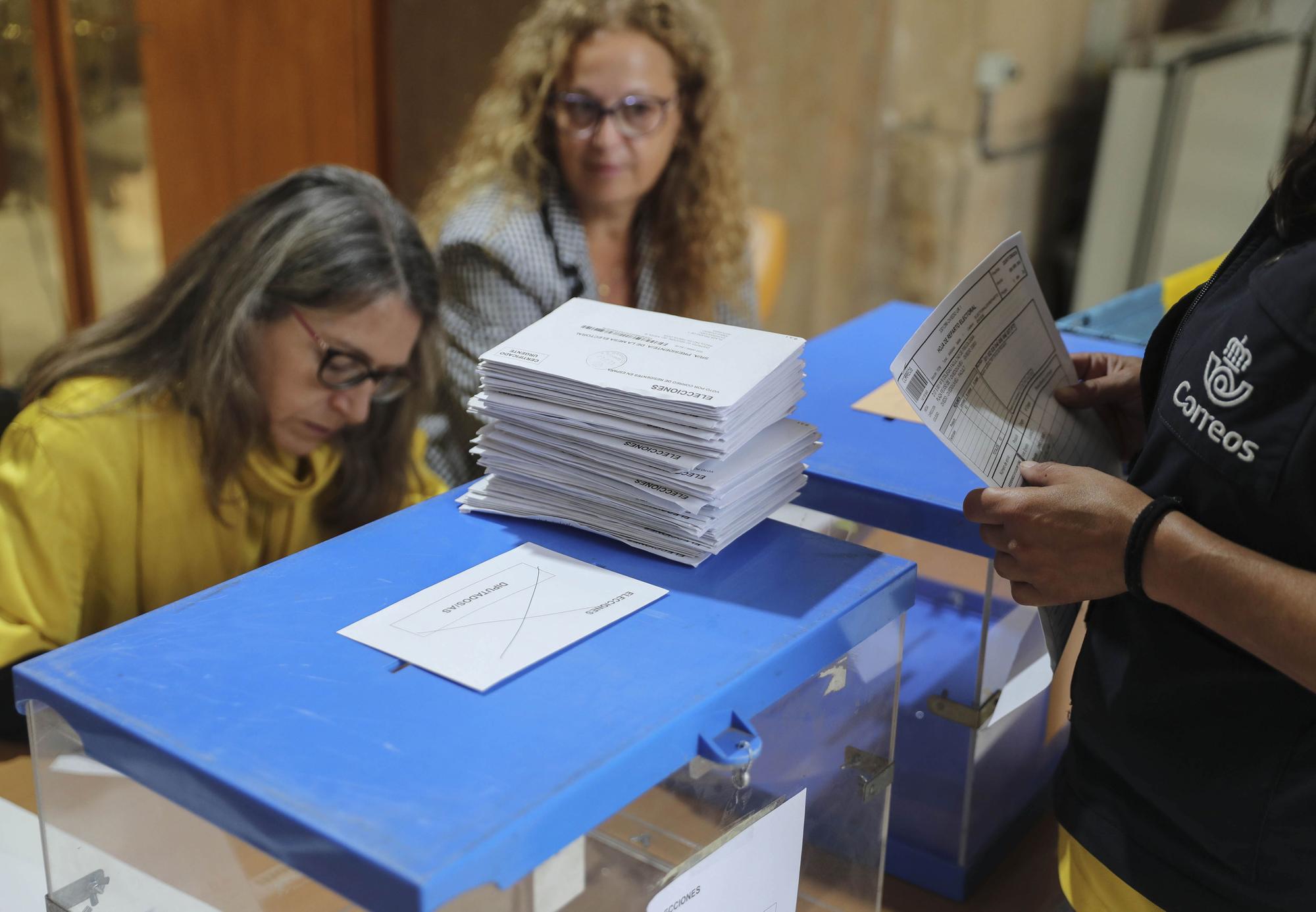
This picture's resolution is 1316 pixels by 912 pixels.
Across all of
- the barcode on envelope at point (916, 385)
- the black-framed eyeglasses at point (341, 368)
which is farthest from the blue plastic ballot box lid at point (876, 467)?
the black-framed eyeglasses at point (341, 368)

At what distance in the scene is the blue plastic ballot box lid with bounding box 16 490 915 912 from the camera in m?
0.64

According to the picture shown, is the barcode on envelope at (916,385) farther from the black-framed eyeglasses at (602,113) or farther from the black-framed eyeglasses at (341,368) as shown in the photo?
the black-framed eyeglasses at (602,113)

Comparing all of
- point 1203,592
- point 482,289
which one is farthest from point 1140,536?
point 482,289

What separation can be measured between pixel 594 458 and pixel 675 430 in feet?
0.25

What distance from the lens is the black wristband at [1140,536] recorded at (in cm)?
80

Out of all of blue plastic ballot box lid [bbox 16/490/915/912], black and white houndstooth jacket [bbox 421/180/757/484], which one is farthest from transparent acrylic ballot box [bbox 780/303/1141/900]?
black and white houndstooth jacket [bbox 421/180/757/484]

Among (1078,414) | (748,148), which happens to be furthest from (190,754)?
(748,148)

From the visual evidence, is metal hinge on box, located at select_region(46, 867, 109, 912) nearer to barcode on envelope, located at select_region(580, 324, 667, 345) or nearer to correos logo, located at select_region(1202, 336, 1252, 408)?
barcode on envelope, located at select_region(580, 324, 667, 345)

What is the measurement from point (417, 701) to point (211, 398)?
2.57ft

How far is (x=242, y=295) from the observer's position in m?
1.40

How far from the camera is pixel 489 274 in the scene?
1.96m

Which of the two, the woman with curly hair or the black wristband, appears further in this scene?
the woman with curly hair

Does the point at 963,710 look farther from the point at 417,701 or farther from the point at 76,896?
the point at 76,896

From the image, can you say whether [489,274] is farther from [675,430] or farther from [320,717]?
[320,717]
